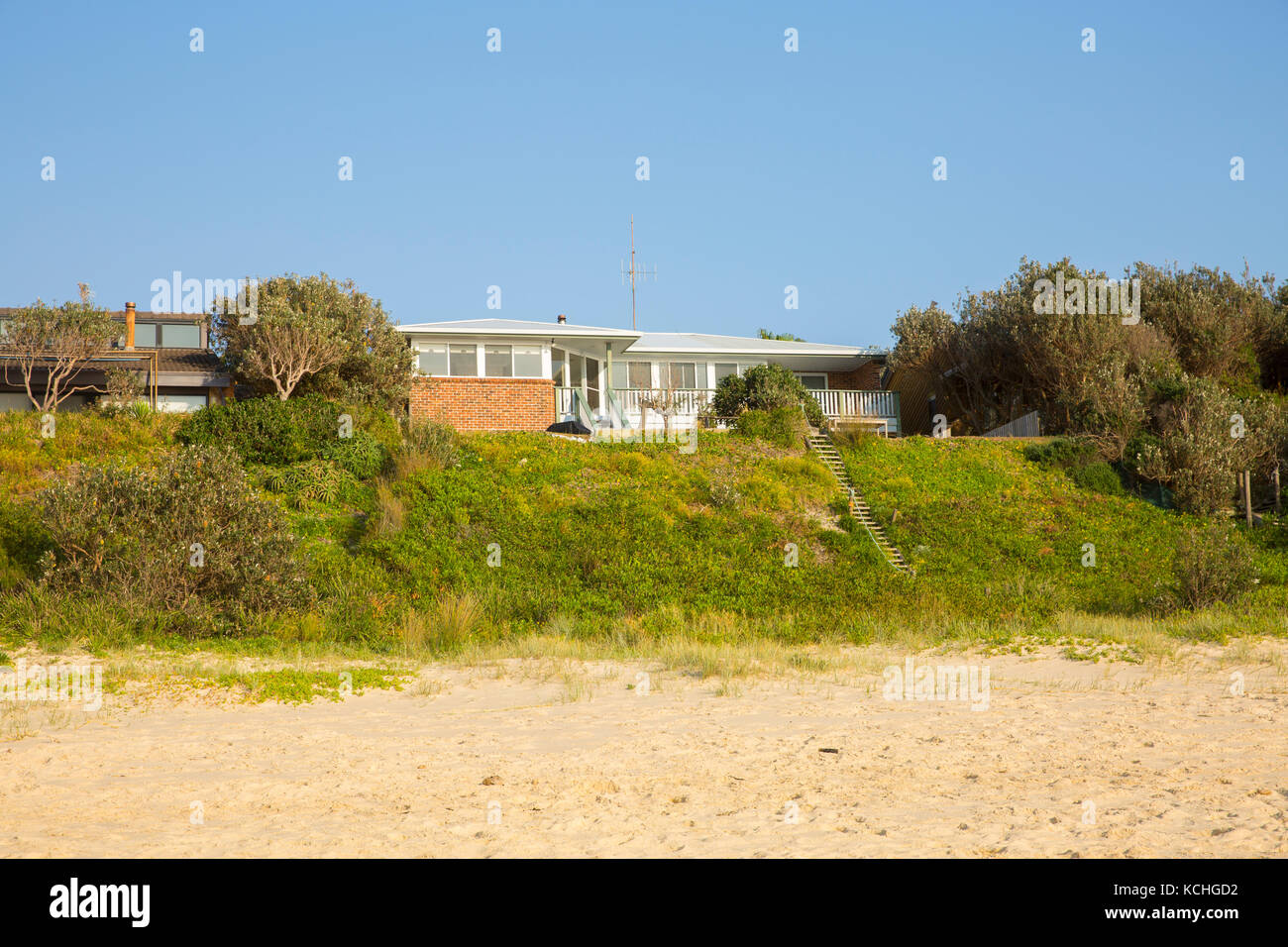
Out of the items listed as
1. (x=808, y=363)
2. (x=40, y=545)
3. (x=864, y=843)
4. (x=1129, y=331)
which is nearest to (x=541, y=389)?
(x=808, y=363)

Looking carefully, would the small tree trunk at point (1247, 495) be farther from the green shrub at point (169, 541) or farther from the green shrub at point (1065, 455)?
the green shrub at point (169, 541)

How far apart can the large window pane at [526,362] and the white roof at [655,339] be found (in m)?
0.63

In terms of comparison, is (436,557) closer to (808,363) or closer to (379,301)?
(379,301)

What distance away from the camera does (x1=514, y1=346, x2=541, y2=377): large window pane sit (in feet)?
99.6

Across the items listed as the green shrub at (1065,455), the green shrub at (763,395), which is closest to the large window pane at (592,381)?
the green shrub at (763,395)

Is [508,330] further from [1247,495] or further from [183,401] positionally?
[1247,495]

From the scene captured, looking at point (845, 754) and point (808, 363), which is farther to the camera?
point (808, 363)

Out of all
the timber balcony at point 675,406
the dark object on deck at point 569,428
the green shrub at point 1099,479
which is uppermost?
the timber balcony at point 675,406

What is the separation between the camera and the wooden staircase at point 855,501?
21.0 meters

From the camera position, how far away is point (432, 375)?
29.8 meters

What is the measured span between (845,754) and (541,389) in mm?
22585

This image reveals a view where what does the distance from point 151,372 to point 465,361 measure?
9.30 m

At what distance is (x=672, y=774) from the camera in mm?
7742

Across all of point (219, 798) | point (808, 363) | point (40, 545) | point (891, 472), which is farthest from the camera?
point (808, 363)
